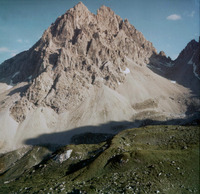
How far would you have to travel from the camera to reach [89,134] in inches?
4594

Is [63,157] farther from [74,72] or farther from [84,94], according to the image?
[74,72]

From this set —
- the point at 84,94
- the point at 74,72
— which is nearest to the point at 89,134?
the point at 84,94

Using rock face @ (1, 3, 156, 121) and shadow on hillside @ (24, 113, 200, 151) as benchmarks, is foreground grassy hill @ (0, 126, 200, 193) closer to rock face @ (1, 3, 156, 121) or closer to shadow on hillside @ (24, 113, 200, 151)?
shadow on hillside @ (24, 113, 200, 151)

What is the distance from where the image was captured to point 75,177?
31.0 metres

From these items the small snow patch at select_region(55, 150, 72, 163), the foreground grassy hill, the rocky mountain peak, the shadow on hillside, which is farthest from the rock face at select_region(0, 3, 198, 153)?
the foreground grassy hill

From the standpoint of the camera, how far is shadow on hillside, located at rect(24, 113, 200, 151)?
11106cm

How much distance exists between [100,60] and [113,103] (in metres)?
62.6

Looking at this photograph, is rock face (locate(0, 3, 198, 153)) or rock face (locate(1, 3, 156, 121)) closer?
rock face (locate(0, 3, 198, 153))

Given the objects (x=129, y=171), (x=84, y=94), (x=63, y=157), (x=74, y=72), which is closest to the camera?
(x=129, y=171)

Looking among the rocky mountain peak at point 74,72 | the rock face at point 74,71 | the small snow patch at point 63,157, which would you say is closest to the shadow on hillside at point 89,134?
the rocky mountain peak at point 74,72

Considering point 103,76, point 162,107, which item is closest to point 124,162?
point 162,107

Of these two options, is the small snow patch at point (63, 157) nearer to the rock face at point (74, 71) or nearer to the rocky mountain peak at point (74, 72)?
the rocky mountain peak at point (74, 72)

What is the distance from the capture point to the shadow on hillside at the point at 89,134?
111 m

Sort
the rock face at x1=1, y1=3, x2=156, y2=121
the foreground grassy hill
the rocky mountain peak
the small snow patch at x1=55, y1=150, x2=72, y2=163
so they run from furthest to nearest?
the rock face at x1=1, y1=3, x2=156, y2=121 → the rocky mountain peak → the small snow patch at x1=55, y1=150, x2=72, y2=163 → the foreground grassy hill
